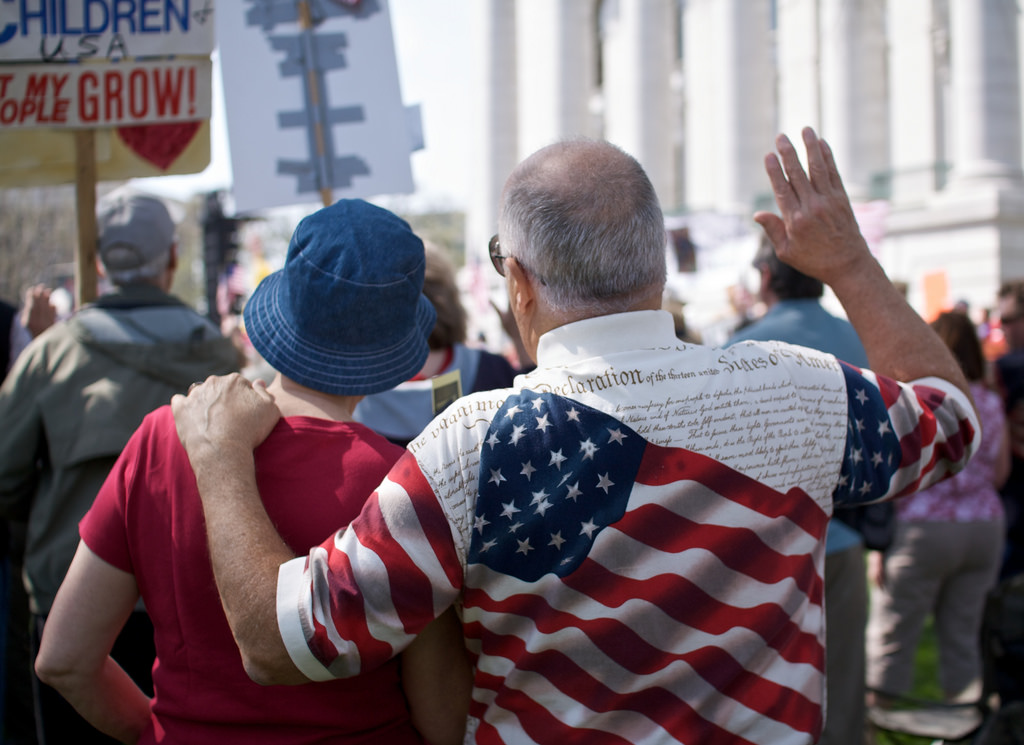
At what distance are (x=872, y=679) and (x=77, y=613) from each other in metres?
4.34

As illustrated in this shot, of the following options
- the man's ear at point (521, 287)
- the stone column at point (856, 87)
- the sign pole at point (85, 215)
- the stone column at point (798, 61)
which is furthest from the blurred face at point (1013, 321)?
the stone column at point (798, 61)

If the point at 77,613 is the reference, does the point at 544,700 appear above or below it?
below

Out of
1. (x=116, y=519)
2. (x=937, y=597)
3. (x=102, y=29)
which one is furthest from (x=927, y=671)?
(x=102, y=29)

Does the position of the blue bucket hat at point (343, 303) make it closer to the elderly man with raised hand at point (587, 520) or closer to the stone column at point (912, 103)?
the elderly man with raised hand at point (587, 520)

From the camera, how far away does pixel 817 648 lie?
6.02 ft

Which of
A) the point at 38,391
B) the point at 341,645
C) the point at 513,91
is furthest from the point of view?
the point at 513,91

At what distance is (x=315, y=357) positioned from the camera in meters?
1.81

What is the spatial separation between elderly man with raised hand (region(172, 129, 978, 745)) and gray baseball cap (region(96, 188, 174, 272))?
155 centimetres

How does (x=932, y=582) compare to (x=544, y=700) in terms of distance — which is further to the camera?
(x=932, y=582)

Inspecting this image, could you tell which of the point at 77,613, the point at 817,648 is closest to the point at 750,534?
the point at 817,648

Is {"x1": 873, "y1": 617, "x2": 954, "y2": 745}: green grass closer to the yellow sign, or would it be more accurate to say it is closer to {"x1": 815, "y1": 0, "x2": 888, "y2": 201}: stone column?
the yellow sign

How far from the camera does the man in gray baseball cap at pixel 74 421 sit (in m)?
2.79

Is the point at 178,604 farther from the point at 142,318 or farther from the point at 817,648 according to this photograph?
the point at 142,318

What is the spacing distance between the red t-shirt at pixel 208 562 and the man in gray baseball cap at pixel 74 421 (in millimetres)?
1082
